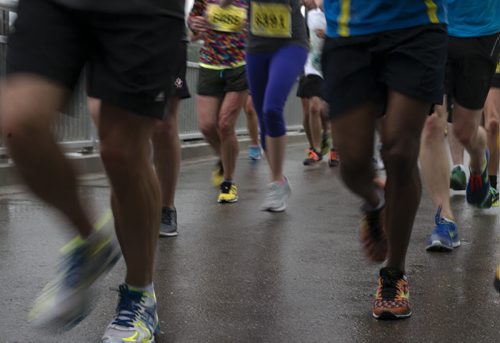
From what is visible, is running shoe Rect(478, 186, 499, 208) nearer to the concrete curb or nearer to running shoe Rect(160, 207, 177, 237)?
running shoe Rect(160, 207, 177, 237)

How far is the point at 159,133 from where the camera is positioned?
529cm

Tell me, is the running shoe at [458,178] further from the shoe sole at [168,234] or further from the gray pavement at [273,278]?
the shoe sole at [168,234]

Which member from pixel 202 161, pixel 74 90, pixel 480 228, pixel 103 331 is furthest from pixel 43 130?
pixel 202 161

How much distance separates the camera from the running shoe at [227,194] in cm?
726

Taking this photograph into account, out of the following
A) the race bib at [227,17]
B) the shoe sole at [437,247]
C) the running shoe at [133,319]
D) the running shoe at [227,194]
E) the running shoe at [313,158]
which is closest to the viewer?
the running shoe at [133,319]

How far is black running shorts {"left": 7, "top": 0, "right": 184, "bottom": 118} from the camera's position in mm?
2756

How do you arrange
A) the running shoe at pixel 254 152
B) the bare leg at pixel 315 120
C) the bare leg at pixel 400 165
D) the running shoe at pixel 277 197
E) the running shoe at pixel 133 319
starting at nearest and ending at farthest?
the running shoe at pixel 133 319
the bare leg at pixel 400 165
the running shoe at pixel 277 197
the bare leg at pixel 315 120
the running shoe at pixel 254 152

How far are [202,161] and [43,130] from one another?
8988 mm

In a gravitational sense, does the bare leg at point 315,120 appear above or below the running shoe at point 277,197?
below

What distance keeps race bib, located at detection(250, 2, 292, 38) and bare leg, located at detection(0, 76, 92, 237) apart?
377cm

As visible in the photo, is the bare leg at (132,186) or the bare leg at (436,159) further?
the bare leg at (436,159)

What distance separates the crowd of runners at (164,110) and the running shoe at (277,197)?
1393mm

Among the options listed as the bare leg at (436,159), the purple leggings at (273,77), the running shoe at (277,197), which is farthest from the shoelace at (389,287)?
the running shoe at (277,197)

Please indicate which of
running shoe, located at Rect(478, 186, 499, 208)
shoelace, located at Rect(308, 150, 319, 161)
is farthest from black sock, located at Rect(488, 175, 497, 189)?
shoelace, located at Rect(308, 150, 319, 161)
